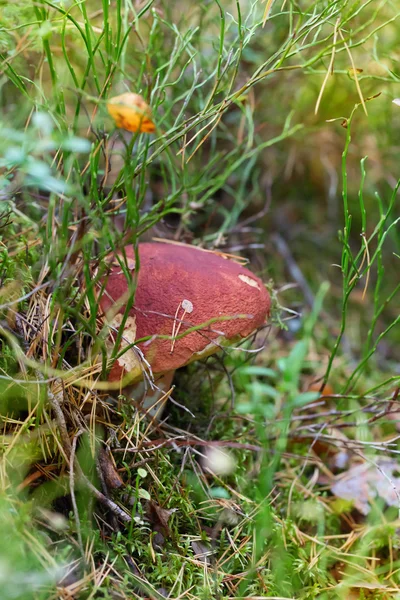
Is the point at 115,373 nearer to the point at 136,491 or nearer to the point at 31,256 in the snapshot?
the point at 136,491

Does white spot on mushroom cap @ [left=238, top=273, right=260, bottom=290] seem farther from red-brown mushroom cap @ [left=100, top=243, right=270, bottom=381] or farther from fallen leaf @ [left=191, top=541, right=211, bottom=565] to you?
fallen leaf @ [left=191, top=541, right=211, bottom=565]

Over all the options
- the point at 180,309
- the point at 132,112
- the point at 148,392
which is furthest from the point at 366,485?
the point at 132,112

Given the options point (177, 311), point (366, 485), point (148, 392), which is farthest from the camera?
point (366, 485)

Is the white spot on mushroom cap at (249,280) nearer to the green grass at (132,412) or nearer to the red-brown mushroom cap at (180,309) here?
the red-brown mushroom cap at (180,309)

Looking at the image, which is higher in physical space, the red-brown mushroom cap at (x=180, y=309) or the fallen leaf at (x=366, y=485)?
the red-brown mushroom cap at (x=180, y=309)

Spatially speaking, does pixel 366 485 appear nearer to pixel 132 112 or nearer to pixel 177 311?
pixel 177 311

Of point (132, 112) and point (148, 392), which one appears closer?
point (132, 112)

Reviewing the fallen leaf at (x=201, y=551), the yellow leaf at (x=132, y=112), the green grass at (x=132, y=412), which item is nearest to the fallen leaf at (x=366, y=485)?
the green grass at (x=132, y=412)

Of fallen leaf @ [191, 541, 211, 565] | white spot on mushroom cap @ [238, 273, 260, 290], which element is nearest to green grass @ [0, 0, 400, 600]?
fallen leaf @ [191, 541, 211, 565]
